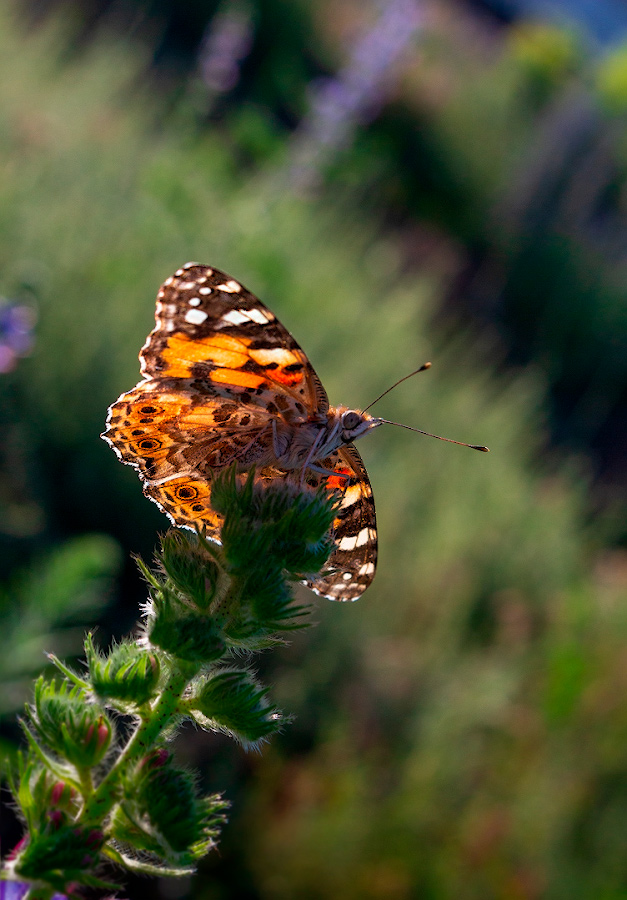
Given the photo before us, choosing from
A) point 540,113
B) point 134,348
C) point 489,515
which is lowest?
point 489,515

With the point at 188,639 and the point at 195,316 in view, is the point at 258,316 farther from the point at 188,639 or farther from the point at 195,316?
the point at 188,639

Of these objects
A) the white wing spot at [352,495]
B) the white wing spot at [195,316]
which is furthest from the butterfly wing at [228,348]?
the white wing spot at [352,495]

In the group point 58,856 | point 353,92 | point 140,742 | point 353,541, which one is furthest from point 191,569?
point 353,92

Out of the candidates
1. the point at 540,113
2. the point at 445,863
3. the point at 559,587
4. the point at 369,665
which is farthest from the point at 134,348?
the point at 540,113

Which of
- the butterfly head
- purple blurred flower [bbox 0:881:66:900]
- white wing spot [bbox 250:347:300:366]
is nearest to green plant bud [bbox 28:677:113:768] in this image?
purple blurred flower [bbox 0:881:66:900]

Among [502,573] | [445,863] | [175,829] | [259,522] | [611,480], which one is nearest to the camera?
[175,829]

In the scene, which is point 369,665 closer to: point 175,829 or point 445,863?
A: point 445,863

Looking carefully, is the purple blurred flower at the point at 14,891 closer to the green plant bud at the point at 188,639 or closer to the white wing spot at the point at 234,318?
the green plant bud at the point at 188,639
